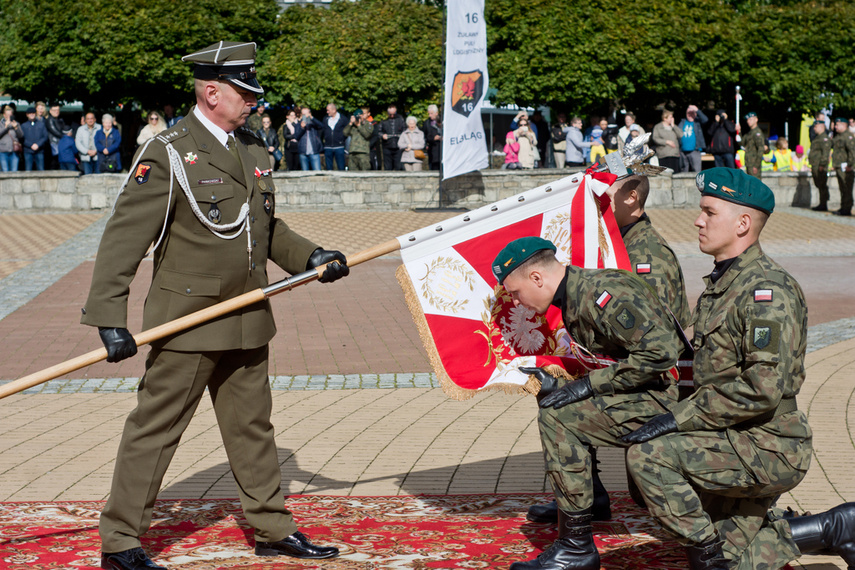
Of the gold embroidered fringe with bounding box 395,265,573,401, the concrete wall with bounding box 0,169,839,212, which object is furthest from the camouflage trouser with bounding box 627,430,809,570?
the concrete wall with bounding box 0,169,839,212

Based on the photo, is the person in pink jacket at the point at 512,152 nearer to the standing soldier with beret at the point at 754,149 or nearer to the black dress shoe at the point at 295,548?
the standing soldier with beret at the point at 754,149

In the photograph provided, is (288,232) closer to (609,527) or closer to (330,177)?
(609,527)

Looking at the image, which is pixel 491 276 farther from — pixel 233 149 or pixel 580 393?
pixel 233 149

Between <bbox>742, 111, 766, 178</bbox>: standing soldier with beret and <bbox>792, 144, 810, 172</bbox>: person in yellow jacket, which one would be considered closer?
<bbox>742, 111, 766, 178</bbox>: standing soldier with beret

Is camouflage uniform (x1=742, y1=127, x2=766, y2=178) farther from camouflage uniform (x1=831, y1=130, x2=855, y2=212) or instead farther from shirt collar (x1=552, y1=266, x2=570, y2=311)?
shirt collar (x1=552, y1=266, x2=570, y2=311)

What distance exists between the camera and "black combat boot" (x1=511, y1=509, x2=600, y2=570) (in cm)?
433

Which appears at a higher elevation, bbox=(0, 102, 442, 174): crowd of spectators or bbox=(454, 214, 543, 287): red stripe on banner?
bbox=(0, 102, 442, 174): crowd of spectators

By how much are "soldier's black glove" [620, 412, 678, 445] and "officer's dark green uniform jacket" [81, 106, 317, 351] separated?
1667 mm

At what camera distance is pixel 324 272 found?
471cm

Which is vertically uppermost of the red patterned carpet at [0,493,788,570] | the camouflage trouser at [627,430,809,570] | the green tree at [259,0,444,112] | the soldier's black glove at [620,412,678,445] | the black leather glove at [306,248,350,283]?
the green tree at [259,0,444,112]

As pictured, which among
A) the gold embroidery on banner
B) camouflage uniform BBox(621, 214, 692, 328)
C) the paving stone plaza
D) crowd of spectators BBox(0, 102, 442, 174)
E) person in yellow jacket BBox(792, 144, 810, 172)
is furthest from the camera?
person in yellow jacket BBox(792, 144, 810, 172)

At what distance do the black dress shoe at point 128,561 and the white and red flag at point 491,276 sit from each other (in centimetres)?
149

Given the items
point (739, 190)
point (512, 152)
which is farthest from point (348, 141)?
point (739, 190)

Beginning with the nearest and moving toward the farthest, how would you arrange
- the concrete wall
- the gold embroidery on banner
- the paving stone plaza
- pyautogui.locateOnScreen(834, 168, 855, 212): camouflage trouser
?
the gold embroidery on banner, the paving stone plaza, the concrete wall, pyautogui.locateOnScreen(834, 168, 855, 212): camouflage trouser
